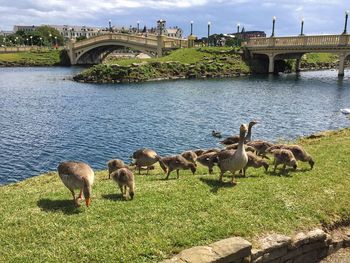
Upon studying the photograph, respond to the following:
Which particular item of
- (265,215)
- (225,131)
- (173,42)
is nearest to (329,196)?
(265,215)

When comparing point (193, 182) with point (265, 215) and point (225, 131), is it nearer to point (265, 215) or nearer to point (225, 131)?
point (265, 215)

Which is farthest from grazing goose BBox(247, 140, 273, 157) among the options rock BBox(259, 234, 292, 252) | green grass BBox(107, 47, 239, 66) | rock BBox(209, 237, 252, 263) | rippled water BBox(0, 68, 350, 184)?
green grass BBox(107, 47, 239, 66)

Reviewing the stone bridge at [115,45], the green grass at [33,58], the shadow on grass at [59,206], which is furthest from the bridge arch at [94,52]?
the shadow on grass at [59,206]

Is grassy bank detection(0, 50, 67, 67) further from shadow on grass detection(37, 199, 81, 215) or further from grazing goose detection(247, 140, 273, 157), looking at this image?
shadow on grass detection(37, 199, 81, 215)

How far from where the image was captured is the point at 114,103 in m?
55.6

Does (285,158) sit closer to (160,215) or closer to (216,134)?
(160,215)

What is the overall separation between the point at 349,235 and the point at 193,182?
573cm

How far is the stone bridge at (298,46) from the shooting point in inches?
3521

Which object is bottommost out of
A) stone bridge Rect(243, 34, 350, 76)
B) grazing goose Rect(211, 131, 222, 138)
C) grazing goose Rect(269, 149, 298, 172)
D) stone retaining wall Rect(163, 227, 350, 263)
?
grazing goose Rect(211, 131, 222, 138)

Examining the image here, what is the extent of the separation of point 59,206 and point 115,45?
125345 millimetres

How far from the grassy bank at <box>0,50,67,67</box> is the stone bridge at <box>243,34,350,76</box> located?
80.8 m

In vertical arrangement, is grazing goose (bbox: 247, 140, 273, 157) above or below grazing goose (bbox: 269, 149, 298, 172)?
below

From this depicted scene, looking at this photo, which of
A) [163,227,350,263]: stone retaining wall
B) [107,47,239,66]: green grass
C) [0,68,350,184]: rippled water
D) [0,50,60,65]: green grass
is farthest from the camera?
[0,50,60,65]: green grass

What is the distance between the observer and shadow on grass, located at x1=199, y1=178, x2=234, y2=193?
1443cm
